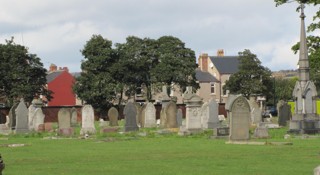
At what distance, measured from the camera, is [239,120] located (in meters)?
29.3

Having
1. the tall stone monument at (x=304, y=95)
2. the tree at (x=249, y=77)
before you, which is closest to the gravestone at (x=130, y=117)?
the tall stone monument at (x=304, y=95)

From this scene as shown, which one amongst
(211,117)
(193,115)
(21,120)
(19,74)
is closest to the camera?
(193,115)

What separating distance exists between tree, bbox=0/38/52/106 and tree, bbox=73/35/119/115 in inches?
181

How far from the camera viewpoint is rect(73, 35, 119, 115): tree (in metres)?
81.8

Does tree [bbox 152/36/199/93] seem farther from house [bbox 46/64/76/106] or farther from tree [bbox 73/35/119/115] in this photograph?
house [bbox 46/64/76/106]

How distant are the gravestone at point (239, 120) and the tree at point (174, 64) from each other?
5714 centimetres

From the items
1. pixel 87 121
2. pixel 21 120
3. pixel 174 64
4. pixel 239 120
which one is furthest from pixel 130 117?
pixel 174 64

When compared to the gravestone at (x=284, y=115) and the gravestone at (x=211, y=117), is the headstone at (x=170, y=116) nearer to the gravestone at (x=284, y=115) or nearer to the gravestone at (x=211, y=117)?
the gravestone at (x=211, y=117)

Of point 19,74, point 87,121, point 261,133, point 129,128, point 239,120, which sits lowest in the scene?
point 261,133

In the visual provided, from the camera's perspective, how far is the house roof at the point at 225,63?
404 feet

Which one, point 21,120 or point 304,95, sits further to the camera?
point 21,120

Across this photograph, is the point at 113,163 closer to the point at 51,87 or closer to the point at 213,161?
the point at 213,161

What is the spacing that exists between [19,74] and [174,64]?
64.3 ft

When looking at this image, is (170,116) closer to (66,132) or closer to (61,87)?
(66,132)
